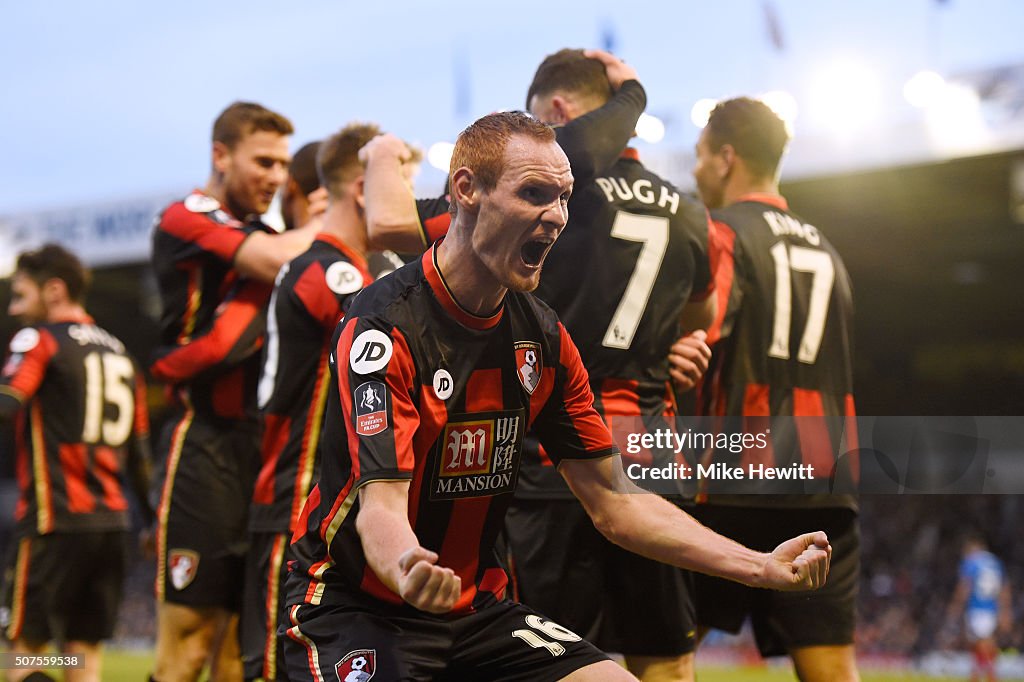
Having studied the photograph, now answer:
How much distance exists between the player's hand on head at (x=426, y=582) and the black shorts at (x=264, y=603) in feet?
6.28

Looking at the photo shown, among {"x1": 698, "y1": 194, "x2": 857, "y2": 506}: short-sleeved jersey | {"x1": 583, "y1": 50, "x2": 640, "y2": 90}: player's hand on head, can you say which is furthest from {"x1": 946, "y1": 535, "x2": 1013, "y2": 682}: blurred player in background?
{"x1": 583, "y1": 50, "x2": 640, "y2": 90}: player's hand on head

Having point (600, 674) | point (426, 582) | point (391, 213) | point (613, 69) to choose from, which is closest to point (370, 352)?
point (426, 582)

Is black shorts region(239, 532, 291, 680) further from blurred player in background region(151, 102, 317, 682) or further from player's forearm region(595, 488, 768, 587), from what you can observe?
player's forearm region(595, 488, 768, 587)

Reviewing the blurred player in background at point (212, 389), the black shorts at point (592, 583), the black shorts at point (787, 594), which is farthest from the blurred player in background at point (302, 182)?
the black shorts at point (787, 594)

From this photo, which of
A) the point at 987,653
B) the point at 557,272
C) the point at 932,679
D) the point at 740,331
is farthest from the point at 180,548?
the point at 932,679

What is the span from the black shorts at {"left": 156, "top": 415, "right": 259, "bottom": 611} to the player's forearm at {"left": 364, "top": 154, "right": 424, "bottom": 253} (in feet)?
5.86

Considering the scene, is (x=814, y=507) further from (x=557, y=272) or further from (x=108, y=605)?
(x=108, y=605)

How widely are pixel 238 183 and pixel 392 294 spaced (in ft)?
9.31

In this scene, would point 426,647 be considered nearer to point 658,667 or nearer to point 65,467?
point 658,667

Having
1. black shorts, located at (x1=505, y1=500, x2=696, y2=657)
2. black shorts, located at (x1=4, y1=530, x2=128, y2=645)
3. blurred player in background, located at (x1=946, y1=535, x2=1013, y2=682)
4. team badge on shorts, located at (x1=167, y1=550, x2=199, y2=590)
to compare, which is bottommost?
blurred player in background, located at (x1=946, y1=535, x2=1013, y2=682)

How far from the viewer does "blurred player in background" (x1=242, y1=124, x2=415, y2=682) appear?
13.5 feet

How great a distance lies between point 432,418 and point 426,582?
2.23 feet

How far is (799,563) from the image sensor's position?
9.15 feet

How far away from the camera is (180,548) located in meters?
4.92
